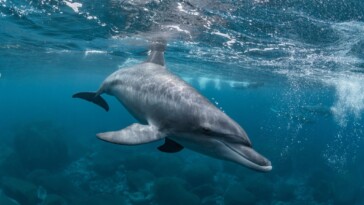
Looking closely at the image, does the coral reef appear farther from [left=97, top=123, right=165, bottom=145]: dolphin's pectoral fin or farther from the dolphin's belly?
[left=97, top=123, right=165, bottom=145]: dolphin's pectoral fin

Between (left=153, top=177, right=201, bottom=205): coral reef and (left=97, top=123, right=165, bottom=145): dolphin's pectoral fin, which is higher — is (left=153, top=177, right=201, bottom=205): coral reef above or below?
below

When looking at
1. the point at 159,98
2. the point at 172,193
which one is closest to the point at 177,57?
the point at 172,193

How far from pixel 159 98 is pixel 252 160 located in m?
2.34

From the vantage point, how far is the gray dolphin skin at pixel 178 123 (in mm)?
4543

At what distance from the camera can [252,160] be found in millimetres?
4246

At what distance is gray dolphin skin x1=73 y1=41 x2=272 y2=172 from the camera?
4.54 meters

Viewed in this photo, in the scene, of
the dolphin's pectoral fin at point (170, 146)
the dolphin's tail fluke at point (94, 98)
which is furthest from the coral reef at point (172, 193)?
the dolphin's pectoral fin at point (170, 146)

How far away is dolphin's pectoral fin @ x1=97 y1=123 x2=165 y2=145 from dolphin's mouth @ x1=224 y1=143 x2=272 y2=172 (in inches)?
58.8

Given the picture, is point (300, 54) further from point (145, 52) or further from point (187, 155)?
point (187, 155)

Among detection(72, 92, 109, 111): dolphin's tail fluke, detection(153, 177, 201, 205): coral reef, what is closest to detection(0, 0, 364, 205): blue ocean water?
detection(153, 177, 201, 205): coral reef

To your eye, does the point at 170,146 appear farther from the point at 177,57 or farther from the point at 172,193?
the point at 177,57

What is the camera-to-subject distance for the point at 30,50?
932 inches

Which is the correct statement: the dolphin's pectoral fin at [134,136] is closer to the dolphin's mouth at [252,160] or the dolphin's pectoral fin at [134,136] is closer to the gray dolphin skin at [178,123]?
the gray dolphin skin at [178,123]

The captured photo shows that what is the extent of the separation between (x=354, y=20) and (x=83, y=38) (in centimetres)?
1417
